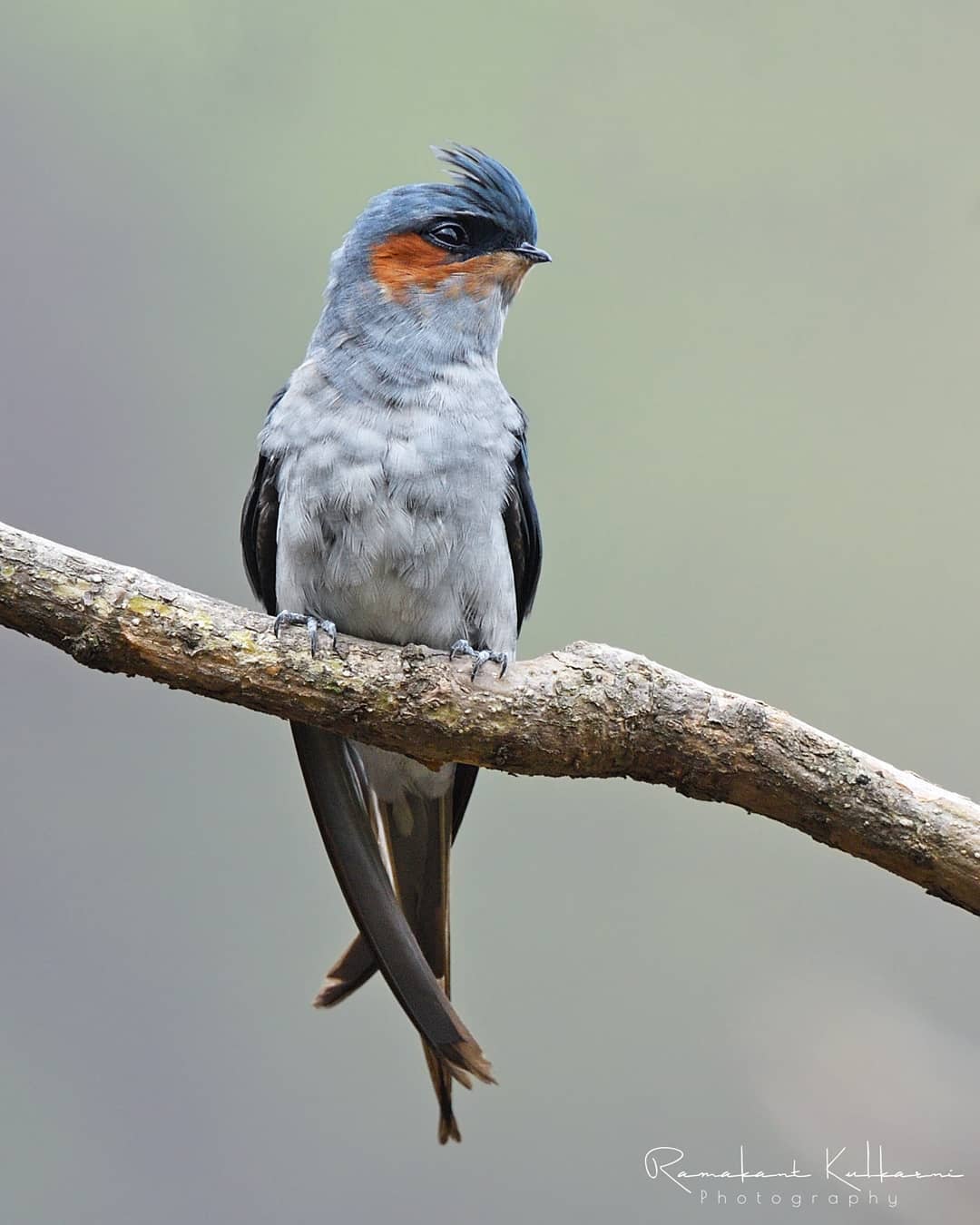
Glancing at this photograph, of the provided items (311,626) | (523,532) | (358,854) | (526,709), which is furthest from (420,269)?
(358,854)

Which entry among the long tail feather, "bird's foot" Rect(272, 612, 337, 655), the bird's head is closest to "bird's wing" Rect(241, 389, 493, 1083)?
the long tail feather

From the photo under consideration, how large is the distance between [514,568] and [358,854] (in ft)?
2.10

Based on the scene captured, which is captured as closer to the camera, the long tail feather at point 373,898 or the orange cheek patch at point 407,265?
the long tail feather at point 373,898

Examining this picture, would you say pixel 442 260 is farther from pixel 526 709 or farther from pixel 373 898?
pixel 373 898

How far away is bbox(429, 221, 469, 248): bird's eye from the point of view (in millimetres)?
2422

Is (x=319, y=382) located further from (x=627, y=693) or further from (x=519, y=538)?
(x=627, y=693)

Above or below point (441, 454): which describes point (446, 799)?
below

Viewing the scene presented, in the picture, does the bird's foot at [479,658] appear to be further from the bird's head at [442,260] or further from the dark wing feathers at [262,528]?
the bird's head at [442,260]

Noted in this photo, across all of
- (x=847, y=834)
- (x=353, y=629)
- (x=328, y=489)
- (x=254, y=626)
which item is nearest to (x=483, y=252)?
(x=328, y=489)

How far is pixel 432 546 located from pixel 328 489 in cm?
21

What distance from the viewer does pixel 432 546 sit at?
2.20m

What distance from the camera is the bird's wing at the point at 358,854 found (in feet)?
7.45

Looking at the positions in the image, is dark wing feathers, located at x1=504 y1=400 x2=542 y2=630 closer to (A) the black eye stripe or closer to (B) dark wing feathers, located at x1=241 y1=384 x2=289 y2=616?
(A) the black eye stripe

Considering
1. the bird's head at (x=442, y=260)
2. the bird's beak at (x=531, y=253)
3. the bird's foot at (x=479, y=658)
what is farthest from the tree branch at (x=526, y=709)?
the bird's beak at (x=531, y=253)
